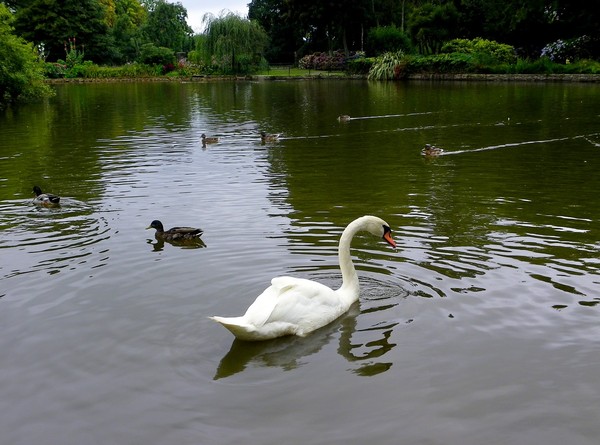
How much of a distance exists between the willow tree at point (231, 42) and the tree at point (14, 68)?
2940 centimetres

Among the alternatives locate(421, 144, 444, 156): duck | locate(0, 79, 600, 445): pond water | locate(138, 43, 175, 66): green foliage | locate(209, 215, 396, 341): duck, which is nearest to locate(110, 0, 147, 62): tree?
locate(138, 43, 175, 66): green foliage

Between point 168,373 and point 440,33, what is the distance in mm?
57942

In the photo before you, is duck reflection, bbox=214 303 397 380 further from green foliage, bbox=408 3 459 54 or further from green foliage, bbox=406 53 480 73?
green foliage, bbox=408 3 459 54

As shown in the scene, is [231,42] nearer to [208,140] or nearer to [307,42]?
[307,42]

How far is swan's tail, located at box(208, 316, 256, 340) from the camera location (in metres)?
5.39

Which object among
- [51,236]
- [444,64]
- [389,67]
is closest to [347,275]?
[51,236]

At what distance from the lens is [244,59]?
215ft

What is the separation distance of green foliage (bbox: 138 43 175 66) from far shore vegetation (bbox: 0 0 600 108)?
0.11 m

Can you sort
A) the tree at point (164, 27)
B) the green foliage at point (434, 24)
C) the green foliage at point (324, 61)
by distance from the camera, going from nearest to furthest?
the green foliage at point (434, 24) → the green foliage at point (324, 61) → the tree at point (164, 27)

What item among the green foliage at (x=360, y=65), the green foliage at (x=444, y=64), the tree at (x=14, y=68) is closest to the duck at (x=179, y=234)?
the tree at (x=14, y=68)

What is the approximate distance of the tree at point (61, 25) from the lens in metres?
72.2

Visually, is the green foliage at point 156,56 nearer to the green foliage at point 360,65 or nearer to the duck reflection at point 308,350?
the green foliage at point 360,65

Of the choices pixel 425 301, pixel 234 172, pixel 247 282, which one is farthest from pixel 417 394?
pixel 234 172

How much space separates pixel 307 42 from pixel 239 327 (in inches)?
3124
